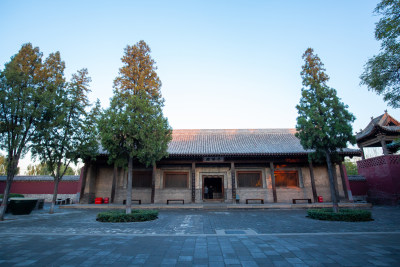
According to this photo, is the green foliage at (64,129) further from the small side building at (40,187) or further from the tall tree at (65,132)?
the small side building at (40,187)

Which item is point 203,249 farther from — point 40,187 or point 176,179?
point 40,187

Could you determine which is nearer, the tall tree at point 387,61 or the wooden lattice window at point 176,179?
the tall tree at point 387,61

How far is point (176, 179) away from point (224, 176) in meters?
3.89

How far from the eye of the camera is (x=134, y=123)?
29.0 feet

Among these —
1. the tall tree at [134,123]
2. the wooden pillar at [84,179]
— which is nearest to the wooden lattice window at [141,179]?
the wooden pillar at [84,179]

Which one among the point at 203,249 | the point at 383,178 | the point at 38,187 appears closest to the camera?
the point at 203,249

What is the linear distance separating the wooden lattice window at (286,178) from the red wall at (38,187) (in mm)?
17923

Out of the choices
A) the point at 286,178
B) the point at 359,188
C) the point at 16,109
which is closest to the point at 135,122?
the point at 16,109

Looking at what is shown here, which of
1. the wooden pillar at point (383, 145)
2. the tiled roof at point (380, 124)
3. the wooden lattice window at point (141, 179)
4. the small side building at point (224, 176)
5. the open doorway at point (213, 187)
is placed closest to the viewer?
the small side building at point (224, 176)

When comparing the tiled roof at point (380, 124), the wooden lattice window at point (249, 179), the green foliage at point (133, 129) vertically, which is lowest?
the wooden lattice window at point (249, 179)

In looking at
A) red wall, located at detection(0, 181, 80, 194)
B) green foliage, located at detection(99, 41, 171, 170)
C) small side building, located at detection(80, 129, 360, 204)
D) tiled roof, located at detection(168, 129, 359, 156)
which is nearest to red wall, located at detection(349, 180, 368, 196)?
small side building, located at detection(80, 129, 360, 204)

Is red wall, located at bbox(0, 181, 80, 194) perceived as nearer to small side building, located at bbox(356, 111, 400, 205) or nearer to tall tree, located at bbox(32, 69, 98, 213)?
tall tree, located at bbox(32, 69, 98, 213)

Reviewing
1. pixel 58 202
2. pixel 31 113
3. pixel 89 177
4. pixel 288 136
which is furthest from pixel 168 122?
pixel 58 202

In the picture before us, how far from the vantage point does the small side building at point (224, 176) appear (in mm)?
14672
